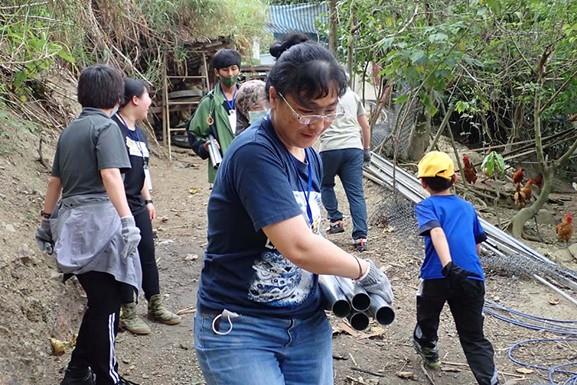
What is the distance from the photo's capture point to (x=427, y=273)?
154 inches

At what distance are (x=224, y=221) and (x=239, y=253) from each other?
0.11 metres

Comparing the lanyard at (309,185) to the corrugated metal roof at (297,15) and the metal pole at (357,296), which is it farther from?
the corrugated metal roof at (297,15)

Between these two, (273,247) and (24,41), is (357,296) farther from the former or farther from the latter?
(24,41)

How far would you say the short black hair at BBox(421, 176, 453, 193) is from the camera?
3.88 metres

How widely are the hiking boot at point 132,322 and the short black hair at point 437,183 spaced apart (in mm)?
2099

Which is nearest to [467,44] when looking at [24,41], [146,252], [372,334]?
[372,334]

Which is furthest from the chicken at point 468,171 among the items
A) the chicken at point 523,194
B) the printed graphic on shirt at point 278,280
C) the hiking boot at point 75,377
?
the printed graphic on shirt at point 278,280

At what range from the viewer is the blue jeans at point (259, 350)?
6.40 ft

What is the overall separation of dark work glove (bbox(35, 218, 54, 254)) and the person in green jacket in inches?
71.4

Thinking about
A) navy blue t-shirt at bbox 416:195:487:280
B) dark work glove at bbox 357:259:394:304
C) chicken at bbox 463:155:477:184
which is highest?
dark work glove at bbox 357:259:394:304

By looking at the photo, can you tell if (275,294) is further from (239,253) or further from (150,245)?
(150,245)

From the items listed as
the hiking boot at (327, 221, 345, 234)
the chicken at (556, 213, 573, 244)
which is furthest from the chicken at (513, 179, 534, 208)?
the hiking boot at (327, 221, 345, 234)

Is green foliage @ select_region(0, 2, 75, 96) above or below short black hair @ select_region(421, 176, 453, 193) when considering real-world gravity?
above

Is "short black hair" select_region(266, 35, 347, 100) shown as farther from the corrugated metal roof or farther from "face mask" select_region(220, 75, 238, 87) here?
the corrugated metal roof
